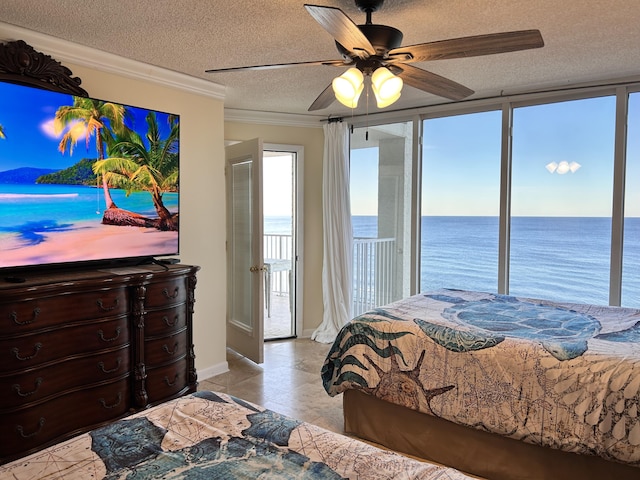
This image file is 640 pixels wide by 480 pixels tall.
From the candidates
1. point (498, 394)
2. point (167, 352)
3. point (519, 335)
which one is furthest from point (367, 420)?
point (167, 352)

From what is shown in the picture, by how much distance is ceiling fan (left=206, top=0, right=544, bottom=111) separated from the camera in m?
1.67

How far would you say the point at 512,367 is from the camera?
2.22 metres

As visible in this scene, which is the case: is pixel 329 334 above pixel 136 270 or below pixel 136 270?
below

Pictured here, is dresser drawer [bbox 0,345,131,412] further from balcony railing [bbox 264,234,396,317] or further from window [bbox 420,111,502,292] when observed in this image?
window [bbox 420,111,502,292]

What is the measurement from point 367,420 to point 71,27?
118 inches

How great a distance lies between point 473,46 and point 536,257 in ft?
9.37

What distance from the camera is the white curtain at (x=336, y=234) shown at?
16.3ft

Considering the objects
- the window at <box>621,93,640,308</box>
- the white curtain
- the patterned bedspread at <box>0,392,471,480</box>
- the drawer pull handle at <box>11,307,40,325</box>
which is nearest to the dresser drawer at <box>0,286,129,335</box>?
the drawer pull handle at <box>11,307,40,325</box>

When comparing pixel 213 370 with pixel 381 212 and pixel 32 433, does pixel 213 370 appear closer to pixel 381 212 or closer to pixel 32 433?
pixel 32 433

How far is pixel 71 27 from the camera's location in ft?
8.54

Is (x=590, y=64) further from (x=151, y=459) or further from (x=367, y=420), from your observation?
(x=151, y=459)

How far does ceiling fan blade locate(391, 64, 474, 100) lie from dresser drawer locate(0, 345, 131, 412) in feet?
7.58

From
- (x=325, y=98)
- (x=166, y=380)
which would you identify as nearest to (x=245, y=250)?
(x=166, y=380)

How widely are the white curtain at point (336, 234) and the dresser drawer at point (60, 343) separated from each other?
266cm
